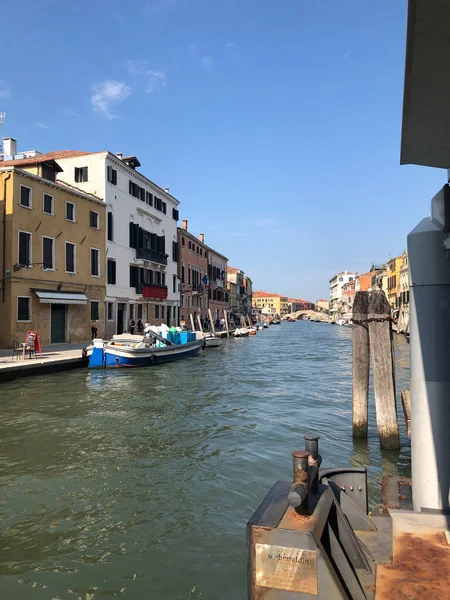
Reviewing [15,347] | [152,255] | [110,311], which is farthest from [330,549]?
[152,255]

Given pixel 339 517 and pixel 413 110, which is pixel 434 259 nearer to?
pixel 413 110

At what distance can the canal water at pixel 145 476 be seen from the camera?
3.82 metres

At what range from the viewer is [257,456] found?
6.88 metres

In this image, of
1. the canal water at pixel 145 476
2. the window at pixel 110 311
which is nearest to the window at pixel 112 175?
the window at pixel 110 311

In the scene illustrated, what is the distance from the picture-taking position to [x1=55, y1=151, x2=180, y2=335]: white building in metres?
25.6

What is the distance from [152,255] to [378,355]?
26116 mm

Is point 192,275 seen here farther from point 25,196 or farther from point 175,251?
point 25,196

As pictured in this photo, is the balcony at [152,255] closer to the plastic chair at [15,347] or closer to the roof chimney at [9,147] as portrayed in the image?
the roof chimney at [9,147]

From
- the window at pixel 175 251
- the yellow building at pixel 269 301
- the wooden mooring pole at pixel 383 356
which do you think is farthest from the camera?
the yellow building at pixel 269 301

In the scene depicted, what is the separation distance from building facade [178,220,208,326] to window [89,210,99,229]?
15141mm

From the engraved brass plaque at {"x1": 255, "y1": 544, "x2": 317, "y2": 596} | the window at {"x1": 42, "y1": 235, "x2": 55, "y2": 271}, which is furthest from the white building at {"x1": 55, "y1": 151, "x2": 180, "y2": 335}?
the engraved brass plaque at {"x1": 255, "y1": 544, "x2": 317, "y2": 596}

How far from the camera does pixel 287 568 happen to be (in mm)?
1994

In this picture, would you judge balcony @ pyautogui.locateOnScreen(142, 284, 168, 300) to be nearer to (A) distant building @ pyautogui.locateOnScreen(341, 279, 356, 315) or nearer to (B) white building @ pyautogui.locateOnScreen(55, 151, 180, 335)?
(B) white building @ pyautogui.locateOnScreen(55, 151, 180, 335)

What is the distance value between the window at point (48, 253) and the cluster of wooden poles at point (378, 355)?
16.4 metres
